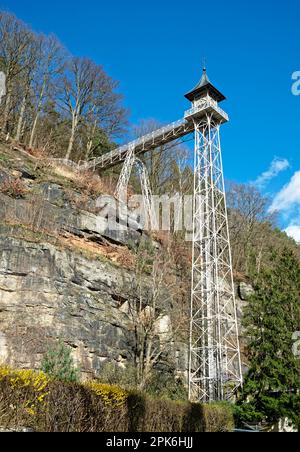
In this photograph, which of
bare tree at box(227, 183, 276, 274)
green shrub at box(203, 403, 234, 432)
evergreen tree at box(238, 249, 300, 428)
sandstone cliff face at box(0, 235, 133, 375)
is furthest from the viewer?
bare tree at box(227, 183, 276, 274)

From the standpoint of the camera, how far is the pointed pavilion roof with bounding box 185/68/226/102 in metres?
19.2

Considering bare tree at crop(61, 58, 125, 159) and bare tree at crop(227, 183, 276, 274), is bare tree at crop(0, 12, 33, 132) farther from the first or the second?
bare tree at crop(227, 183, 276, 274)

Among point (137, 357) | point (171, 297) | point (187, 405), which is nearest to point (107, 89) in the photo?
point (171, 297)

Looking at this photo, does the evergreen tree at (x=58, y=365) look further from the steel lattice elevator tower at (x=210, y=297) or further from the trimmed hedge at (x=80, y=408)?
the steel lattice elevator tower at (x=210, y=297)

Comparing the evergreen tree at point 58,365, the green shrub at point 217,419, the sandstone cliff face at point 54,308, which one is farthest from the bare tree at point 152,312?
the evergreen tree at point 58,365

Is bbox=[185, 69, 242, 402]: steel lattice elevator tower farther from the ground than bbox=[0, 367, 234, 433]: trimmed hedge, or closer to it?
farther from the ground

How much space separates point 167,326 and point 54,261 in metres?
5.42

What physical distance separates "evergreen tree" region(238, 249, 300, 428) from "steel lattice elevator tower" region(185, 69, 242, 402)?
1.51m

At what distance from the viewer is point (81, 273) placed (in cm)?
1370

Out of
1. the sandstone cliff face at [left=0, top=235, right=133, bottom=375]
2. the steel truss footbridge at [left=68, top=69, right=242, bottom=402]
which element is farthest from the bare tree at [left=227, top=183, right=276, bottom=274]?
the sandstone cliff face at [left=0, top=235, right=133, bottom=375]

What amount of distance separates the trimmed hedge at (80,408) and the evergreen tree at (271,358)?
146 inches

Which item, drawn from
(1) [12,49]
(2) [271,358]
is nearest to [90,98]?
(1) [12,49]

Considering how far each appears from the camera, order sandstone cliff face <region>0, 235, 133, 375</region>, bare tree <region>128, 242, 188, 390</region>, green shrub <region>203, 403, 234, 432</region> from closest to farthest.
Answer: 1. green shrub <region>203, 403, 234, 432</region>
2. sandstone cliff face <region>0, 235, 133, 375</region>
3. bare tree <region>128, 242, 188, 390</region>
